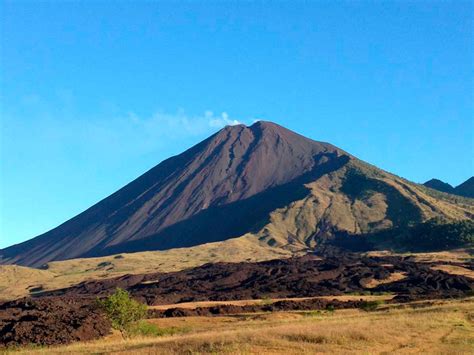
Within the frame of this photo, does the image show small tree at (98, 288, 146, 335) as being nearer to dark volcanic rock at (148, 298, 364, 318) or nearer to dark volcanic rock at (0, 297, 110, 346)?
dark volcanic rock at (0, 297, 110, 346)

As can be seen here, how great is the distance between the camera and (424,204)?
159m

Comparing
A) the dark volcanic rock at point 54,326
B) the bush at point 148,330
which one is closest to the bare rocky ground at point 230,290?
the dark volcanic rock at point 54,326

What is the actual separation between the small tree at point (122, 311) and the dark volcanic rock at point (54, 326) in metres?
1.74

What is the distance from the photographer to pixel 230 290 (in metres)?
80.7

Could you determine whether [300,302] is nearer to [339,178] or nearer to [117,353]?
[117,353]

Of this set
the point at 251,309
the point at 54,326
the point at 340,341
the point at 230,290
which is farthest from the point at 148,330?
the point at 230,290

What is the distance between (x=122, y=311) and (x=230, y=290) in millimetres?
44035

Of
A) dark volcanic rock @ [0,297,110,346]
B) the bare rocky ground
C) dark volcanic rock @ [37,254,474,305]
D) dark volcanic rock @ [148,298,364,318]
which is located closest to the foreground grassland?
dark volcanic rock @ [0,297,110,346]

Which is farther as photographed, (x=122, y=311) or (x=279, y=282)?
(x=279, y=282)

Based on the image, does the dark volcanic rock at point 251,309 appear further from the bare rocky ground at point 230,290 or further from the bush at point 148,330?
the bush at point 148,330

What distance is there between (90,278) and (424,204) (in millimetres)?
96233

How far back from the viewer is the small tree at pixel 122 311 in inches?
1492

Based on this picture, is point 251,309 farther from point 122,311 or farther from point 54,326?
point 54,326

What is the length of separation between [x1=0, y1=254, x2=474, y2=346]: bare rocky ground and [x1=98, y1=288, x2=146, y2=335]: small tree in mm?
1793
